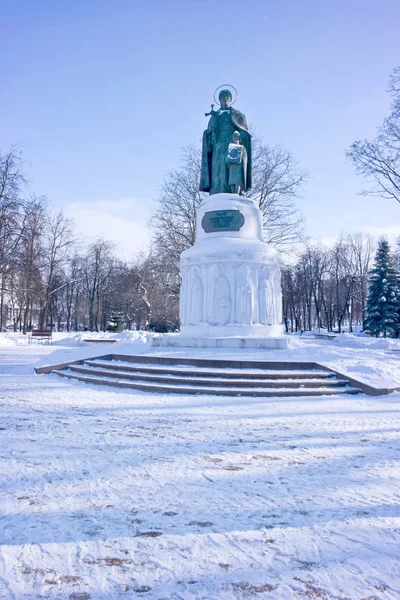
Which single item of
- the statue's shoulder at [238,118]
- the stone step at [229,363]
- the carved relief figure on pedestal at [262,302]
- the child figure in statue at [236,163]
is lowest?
the stone step at [229,363]

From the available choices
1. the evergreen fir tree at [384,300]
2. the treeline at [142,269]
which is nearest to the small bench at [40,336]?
the treeline at [142,269]

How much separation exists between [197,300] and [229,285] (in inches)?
45.6

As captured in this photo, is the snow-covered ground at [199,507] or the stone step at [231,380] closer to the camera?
the snow-covered ground at [199,507]

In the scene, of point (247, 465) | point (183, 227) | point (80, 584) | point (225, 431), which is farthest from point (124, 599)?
point (183, 227)

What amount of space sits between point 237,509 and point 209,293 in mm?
10079

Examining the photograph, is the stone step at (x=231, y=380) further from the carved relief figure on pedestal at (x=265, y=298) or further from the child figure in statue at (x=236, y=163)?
the child figure in statue at (x=236, y=163)

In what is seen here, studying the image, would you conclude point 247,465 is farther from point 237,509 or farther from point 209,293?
point 209,293

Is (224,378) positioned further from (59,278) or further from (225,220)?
(59,278)

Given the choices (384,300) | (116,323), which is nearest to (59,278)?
(116,323)

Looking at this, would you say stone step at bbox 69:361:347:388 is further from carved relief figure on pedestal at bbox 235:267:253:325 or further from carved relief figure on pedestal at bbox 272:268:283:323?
carved relief figure on pedestal at bbox 272:268:283:323

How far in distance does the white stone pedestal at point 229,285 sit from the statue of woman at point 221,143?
132cm

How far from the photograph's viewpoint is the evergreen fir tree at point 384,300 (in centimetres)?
3419

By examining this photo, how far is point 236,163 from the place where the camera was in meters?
14.6

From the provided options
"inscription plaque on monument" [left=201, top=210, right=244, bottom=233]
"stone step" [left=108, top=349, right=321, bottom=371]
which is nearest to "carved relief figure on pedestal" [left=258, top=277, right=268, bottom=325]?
"inscription plaque on monument" [left=201, top=210, right=244, bottom=233]
